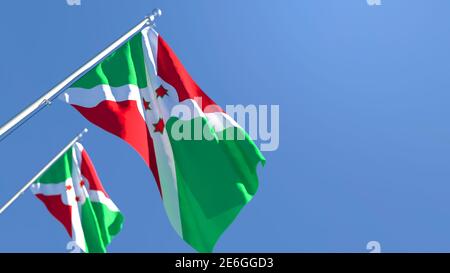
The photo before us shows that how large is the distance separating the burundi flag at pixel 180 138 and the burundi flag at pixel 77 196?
457cm

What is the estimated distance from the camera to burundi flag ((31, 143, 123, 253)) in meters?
13.7

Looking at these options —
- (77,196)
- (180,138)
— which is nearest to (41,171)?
(77,196)

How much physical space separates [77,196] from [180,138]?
17.0 ft

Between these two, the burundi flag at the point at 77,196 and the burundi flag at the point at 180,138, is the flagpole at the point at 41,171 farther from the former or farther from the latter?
the burundi flag at the point at 180,138

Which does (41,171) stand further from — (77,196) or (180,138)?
(180,138)

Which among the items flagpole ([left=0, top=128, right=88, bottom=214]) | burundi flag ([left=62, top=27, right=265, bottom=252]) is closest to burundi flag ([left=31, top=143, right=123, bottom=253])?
flagpole ([left=0, top=128, right=88, bottom=214])

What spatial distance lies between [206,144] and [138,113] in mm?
1388

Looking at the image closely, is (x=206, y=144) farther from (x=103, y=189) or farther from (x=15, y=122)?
(x=103, y=189)

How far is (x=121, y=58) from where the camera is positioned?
33.3 feet

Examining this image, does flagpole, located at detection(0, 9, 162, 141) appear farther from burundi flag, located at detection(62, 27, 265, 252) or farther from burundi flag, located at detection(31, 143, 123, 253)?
burundi flag, located at detection(31, 143, 123, 253)

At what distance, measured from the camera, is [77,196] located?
1403cm
